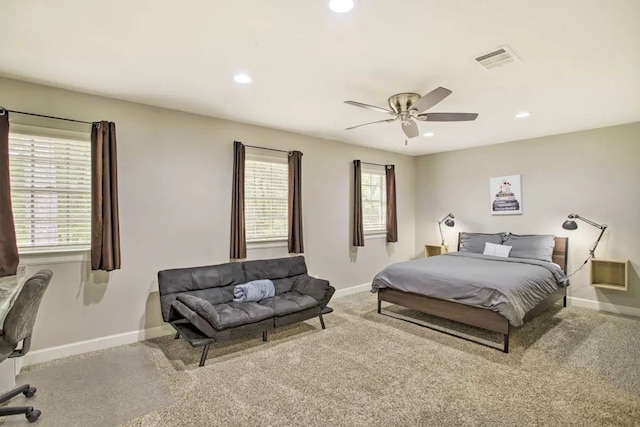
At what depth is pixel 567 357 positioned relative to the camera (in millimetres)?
3115

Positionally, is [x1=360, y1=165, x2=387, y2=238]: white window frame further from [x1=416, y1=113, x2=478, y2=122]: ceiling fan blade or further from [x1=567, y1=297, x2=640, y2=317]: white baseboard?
[x1=567, y1=297, x2=640, y2=317]: white baseboard

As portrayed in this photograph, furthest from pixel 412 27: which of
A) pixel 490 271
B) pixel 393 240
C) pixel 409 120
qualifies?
pixel 393 240

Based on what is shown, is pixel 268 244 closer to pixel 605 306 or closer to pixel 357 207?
pixel 357 207

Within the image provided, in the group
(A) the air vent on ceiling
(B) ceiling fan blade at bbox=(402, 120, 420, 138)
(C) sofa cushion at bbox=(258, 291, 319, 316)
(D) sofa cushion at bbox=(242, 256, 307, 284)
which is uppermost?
(A) the air vent on ceiling

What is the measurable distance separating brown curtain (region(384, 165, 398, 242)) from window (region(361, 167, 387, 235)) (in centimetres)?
13

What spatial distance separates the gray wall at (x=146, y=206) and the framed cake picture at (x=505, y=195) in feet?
11.3

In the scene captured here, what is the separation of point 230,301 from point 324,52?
2747mm

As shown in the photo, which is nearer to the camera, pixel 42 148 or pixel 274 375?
pixel 274 375

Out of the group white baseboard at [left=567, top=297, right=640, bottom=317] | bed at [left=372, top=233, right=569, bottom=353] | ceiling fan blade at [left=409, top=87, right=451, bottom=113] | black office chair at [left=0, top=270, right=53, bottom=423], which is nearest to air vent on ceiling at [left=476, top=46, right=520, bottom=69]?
ceiling fan blade at [left=409, top=87, right=451, bottom=113]

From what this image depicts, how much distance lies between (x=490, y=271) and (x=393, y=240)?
2.35 metres

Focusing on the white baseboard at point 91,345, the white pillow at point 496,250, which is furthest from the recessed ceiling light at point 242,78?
the white pillow at point 496,250

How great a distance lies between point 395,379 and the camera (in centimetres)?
274

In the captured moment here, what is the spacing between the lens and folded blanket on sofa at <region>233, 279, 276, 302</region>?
3.75 metres

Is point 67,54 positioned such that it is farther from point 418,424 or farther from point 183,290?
point 418,424
